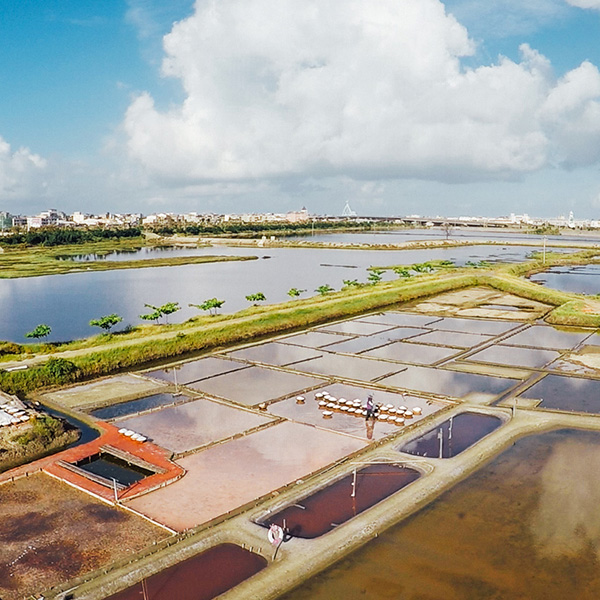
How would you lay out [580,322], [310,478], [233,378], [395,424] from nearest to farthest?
[310,478] → [395,424] → [233,378] → [580,322]

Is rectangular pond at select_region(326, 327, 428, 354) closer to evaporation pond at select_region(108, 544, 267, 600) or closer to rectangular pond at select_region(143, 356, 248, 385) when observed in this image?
rectangular pond at select_region(143, 356, 248, 385)

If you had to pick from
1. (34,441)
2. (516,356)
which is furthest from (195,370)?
(516,356)

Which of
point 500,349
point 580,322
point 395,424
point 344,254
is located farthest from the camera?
point 344,254

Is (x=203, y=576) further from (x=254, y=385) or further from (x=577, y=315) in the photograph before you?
(x=577, y=315)

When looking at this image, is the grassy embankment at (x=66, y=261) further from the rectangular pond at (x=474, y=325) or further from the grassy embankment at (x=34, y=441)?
the grassy embankment at (x=34, y=441)

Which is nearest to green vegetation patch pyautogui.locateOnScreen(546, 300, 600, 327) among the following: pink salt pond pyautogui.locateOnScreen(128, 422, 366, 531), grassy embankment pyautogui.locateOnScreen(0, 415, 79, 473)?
pink salt pond pyautogui.locateOnScreen(128, 422, 366, 531)

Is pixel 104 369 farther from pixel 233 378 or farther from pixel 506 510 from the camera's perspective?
pixel 506 510

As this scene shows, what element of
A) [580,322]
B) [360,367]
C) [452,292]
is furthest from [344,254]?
[360,367]
